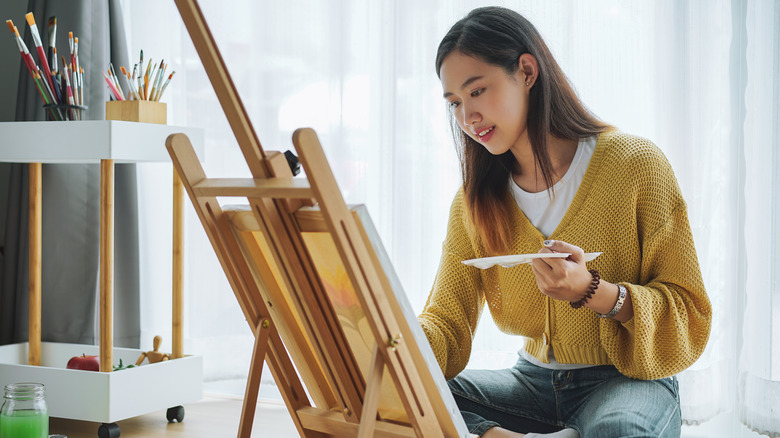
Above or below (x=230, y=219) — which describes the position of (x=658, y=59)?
above

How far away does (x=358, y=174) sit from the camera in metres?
2.52

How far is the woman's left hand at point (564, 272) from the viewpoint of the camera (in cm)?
126

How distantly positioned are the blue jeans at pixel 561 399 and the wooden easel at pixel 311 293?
0.30 metres

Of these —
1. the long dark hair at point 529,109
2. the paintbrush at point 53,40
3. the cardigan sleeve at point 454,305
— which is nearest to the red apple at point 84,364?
the paintbrush at point 53,40

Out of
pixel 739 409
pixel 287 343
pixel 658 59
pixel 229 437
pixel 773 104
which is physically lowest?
pixel 229 437

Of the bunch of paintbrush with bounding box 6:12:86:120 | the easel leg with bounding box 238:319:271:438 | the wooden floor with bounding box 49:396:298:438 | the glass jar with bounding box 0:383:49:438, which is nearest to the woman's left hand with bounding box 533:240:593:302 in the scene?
the easel leg with bounding box 238:319:271:438

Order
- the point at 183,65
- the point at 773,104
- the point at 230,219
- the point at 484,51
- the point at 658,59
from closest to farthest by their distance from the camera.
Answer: the point at 230,219, the point at 484,51, the point at 773,104, the point at 658,59, the point at 183,65

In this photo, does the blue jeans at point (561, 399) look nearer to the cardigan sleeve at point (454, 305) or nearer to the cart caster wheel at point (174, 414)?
the cardigan sleeve at point (454, 305)

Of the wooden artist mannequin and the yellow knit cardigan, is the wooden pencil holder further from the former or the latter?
the yellow knit cardigan

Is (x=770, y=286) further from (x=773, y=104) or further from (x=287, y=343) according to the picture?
(x=287, y=343)

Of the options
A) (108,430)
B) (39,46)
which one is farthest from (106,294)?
(39,46)

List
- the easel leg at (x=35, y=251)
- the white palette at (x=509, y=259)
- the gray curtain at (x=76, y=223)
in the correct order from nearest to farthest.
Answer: the white palette at (x=509, y=259) → the easel leg at (x=35, y=251) → the gray curtain at (x=76, y=223)

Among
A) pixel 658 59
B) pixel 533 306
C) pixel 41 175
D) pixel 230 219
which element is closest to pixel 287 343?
pixel 230 219

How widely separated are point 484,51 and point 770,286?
1.10m
